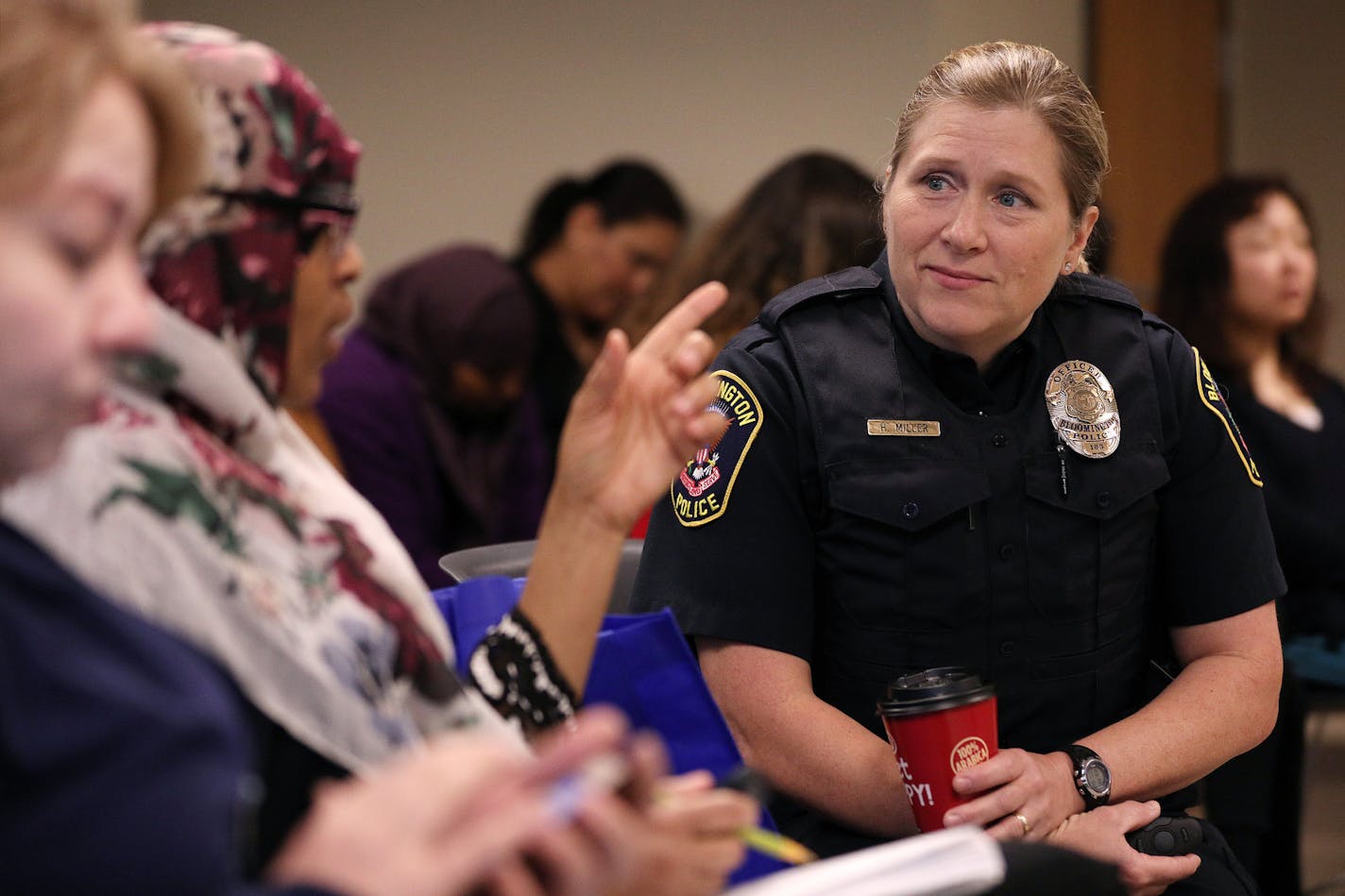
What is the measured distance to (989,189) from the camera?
5.89 feet

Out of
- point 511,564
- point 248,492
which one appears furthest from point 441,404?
point 248,492

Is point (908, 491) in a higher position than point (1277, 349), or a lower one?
higher

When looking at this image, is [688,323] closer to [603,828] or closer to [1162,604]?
[603,828]

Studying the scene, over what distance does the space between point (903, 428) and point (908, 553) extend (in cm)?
15

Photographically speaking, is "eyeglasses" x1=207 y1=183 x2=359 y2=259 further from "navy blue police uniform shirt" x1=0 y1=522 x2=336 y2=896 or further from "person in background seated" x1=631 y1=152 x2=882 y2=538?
"person in background seated" x1=631 y1=152 x2=882 y2=538

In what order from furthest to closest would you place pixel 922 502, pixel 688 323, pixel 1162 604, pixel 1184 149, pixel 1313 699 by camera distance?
pixel 1184 149
pixel 1313 699
pixel 1162 604
pixel 922 502
pixel 688 323

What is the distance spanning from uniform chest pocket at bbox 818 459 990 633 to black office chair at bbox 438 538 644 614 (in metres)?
0.30

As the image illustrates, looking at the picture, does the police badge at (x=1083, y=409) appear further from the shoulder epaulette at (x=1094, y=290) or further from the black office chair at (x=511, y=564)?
the black office chair at (x=511, y=564)

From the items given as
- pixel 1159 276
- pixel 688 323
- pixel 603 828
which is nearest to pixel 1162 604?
pixel 688 323

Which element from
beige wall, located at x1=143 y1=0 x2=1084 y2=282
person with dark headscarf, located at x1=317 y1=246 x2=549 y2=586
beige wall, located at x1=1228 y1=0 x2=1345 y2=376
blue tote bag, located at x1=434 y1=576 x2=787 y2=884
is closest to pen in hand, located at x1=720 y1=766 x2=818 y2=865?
blue tote bag, located at x1=434 y1=576 x2=787 y2=884

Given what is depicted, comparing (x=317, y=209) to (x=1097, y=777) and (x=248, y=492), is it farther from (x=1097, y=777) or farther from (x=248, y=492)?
(x=1097, y=777)

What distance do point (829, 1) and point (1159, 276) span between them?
4.53ft

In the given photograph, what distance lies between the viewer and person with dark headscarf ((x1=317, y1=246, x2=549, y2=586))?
11.8 ft

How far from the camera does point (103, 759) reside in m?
0.84
